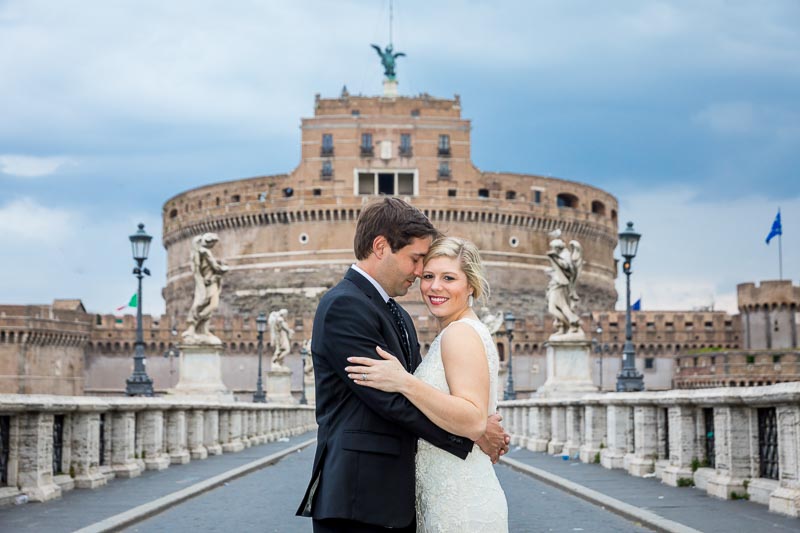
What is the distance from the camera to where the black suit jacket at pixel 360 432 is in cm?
316

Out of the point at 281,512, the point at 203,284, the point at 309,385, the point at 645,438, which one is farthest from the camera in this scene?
the point at 309,385

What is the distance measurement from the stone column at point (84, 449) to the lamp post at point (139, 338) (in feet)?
24.8

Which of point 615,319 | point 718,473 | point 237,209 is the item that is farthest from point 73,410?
point 237,209

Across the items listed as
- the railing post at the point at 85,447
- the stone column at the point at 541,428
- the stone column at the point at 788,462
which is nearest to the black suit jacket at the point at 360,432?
the stone column at the point at 788,462

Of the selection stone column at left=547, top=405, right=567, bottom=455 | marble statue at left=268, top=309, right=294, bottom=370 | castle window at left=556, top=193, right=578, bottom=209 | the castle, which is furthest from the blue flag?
stone column at left=547, top=405, right=567, bottom=455

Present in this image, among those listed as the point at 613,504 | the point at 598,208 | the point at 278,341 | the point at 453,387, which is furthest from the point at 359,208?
the point at 453,387

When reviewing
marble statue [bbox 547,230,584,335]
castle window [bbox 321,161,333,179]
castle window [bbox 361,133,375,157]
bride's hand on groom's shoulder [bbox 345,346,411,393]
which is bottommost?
bride's hand on groom's shoulder [bbox 345,346,411,393]

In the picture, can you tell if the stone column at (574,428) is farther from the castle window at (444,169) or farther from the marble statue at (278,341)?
the castle window at (444,169)

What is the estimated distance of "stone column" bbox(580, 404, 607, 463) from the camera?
43.2 ft

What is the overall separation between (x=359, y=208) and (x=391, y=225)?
68716 mm

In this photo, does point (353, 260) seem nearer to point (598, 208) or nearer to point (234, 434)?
point (598, 208)

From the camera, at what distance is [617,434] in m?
12.0

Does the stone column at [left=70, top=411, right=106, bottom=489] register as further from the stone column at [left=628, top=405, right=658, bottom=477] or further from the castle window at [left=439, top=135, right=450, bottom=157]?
the castle window at [left=439, top=135, right=450, bottom=157]

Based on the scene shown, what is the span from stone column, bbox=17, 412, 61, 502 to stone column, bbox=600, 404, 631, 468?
6.27m
